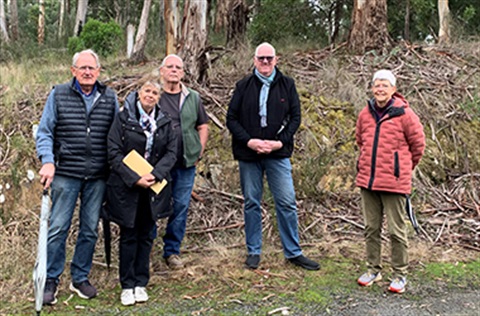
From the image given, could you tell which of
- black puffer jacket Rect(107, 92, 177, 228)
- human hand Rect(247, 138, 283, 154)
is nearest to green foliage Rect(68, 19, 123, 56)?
human hand Rect(247, 138, 283, 154)

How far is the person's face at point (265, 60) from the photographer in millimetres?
5289

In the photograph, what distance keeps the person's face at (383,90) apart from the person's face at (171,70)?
6.51 feet

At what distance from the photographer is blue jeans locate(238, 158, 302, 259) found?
5.39 metres

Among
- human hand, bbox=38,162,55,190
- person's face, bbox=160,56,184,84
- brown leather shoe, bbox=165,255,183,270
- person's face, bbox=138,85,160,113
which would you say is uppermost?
person's face, bbox=160,56,184,84

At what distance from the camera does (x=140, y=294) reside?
15.2ft

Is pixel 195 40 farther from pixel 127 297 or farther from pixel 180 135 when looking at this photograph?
pixel 127 297

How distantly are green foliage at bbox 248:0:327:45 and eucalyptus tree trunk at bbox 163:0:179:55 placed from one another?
4669 millimetres

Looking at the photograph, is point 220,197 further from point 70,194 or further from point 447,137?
point 447,137

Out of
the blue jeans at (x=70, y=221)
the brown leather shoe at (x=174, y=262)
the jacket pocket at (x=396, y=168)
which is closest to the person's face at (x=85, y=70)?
the blue jeans at (x=70, y=221)

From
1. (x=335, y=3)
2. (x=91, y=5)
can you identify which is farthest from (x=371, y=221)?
(x=91, y=5)

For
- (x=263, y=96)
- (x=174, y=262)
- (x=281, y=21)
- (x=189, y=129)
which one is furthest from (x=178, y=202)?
(x=281, y=21)

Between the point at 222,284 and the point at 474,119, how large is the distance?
19.5 ft

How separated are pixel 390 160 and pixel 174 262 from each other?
249cm

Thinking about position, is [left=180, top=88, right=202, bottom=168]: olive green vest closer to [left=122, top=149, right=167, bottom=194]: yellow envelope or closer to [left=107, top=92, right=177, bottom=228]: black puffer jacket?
[left=107, top=92, right=177, bottom=228]: black puffer jacket
